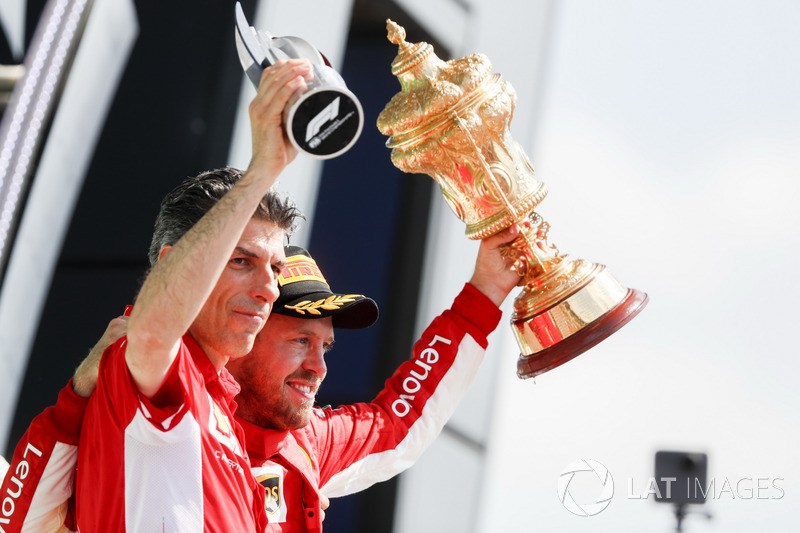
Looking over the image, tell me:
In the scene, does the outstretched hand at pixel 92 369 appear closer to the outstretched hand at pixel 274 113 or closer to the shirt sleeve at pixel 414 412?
the outstretched hand at pixel 274 113

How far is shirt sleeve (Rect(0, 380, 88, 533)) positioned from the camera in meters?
1.71

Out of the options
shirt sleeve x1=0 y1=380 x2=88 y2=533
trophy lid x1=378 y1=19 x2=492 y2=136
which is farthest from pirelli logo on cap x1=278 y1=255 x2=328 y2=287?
shirt sleeve x1=0 y1=380 x2=88 y2=533

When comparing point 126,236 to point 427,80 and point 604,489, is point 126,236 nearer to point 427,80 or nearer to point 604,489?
point 427,80

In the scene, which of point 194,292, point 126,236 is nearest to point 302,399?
point 194,292

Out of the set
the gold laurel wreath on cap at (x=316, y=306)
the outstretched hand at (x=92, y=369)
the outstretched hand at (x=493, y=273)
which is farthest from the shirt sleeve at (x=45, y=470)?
the outstretched hand at (x=493, y=273)

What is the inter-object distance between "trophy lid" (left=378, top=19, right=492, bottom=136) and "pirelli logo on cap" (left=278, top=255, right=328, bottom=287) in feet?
1.56

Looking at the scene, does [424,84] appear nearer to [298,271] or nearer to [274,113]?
[298,271]

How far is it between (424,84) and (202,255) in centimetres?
94

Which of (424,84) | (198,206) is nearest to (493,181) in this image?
(424,84)

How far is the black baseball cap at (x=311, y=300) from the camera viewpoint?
2381 mm

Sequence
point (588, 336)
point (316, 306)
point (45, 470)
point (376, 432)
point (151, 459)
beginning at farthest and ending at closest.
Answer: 1. point (376, 432)
2. point (316, 306)
3. point (588, 336)
4. point (45, 470)
5. point (151, 459)

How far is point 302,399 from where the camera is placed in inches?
92.7

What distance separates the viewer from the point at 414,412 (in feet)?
8.55

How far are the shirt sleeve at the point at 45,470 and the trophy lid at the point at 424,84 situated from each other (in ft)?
3.22
